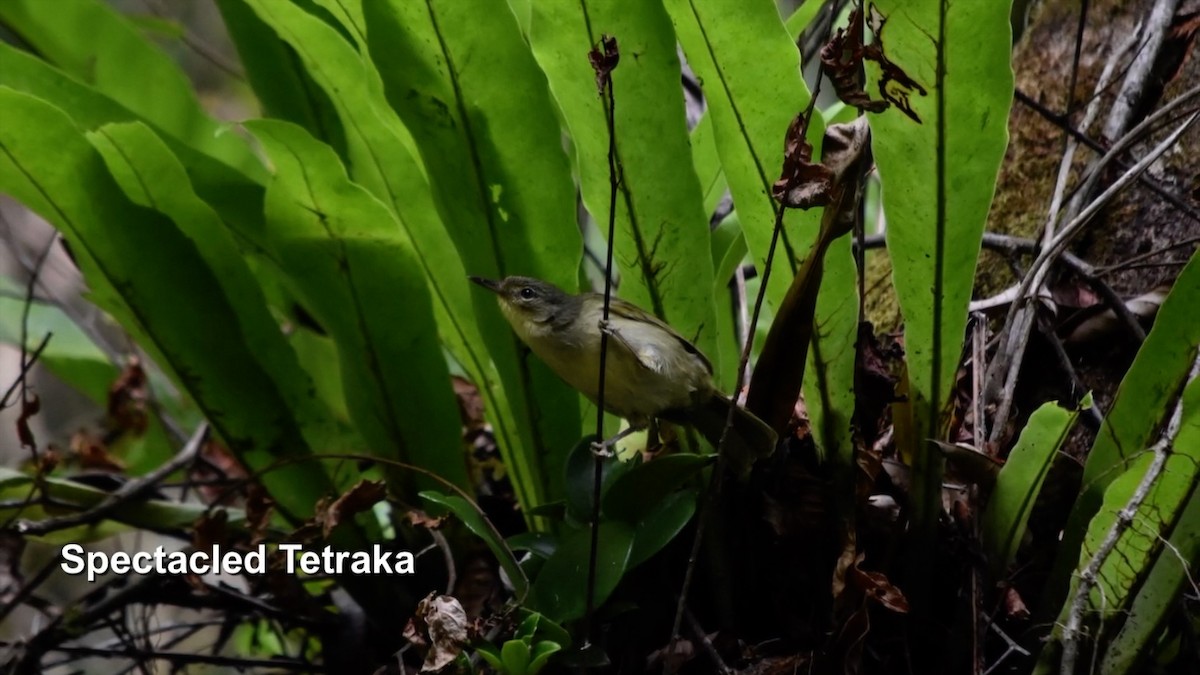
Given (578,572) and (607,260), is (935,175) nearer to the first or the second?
(607,260)

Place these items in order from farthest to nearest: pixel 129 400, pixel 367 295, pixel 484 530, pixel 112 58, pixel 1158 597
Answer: pixel 129 400 → pixel 112 58 → pixel 367 295 → pixel 484 530 → pixel 1158 597

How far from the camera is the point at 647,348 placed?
1600mm

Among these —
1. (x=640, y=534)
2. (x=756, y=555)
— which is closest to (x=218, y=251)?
(x=640, y=534)

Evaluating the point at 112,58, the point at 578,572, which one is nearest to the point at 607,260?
the point at 578,572

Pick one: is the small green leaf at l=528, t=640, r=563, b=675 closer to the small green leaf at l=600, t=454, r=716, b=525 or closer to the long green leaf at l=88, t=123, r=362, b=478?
the small green leaf at l=600, t=454, r=716, b=525

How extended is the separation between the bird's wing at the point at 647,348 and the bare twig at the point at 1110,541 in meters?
0.57

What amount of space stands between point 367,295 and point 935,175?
2.70 ft

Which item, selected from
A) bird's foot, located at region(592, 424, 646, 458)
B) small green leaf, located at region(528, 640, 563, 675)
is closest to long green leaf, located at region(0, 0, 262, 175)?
bird's foot, located at region(592, 424, 646, 458)

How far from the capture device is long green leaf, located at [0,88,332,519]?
1.60 meters

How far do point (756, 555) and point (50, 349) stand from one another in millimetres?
1654

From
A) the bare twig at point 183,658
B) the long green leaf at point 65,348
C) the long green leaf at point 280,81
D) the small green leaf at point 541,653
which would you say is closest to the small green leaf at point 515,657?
the small green leaf at point 541,653

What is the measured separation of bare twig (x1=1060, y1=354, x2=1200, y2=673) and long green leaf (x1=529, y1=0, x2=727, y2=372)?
606mm

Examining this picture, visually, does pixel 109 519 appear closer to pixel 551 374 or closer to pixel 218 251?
pixel 218 251

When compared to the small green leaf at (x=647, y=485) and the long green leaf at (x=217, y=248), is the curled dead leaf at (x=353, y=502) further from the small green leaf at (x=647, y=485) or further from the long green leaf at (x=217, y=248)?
the small green leaf at (x=647, y=485)
